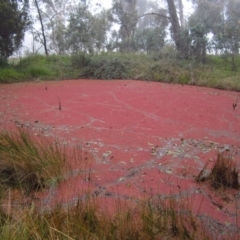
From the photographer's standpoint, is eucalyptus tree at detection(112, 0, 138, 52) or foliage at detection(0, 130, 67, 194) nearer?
foliage at detection(0, 130, 67, 194)

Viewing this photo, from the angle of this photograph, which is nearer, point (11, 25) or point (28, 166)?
point (28, 166)

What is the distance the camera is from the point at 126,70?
8.31 meters

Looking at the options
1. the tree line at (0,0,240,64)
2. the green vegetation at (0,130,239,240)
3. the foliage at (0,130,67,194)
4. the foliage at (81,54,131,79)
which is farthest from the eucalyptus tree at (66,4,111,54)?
the green vegetation at (0,130,239,240)

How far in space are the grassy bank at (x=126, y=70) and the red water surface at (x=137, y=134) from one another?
4.19 ft

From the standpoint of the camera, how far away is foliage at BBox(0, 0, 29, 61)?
746cm

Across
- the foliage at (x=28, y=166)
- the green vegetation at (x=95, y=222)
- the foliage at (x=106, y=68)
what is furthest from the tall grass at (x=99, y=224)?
the foliage at (x=106, y=68)

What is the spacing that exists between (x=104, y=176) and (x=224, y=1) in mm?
13854

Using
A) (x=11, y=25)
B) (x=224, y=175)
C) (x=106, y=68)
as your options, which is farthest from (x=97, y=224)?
(x=11, y=25)

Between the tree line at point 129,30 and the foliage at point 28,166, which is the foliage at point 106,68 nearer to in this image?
the tree line at point 129,30

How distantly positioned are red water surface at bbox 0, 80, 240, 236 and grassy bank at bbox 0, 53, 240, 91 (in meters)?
1.28

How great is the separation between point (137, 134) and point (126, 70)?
5.36m

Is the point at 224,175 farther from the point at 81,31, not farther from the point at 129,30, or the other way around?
the point at 129,30

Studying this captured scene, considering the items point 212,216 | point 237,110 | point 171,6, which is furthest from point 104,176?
point 171,6

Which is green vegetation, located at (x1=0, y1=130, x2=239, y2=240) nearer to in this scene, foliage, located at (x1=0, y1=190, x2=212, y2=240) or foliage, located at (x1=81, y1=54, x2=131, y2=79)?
foliage, located at (x1=0, y1=190, x2=212, y2=240)
